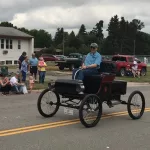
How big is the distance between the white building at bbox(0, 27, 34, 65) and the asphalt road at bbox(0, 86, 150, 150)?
41.9 meters

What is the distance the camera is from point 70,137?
24.2 ft

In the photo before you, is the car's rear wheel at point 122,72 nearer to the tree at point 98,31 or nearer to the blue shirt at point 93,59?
the blue shirt at point 93,59

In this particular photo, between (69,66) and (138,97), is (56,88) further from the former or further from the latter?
(69,66)

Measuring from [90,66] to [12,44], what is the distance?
44620 mm

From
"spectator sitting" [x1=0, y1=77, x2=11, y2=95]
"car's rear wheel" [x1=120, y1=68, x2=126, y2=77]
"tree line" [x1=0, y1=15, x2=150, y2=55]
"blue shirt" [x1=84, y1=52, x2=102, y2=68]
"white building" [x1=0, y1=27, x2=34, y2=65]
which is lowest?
"spectator sitting" [x1=0, y1=77, x2=11, y2=95]

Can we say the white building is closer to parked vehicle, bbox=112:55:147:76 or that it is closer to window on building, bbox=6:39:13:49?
window on building, bbox=6:39:13:49

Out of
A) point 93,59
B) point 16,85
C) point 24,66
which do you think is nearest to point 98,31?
point 24,66

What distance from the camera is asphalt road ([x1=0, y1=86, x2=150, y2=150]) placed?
6.71 meters

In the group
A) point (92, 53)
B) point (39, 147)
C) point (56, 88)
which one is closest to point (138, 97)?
point (92, 53)

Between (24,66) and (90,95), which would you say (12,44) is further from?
(90,95)

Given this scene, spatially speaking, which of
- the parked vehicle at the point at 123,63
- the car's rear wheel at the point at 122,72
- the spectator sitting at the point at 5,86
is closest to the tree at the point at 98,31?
the parked vehicle at the point at 123,63

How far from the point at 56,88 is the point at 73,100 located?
0.74 m

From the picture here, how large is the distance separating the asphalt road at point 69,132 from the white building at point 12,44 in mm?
41886

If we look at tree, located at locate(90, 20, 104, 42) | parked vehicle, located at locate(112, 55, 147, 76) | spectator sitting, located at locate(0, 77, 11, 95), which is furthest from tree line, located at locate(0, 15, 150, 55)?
spectator sitting, located at locate(0, 77, 11, 95)
